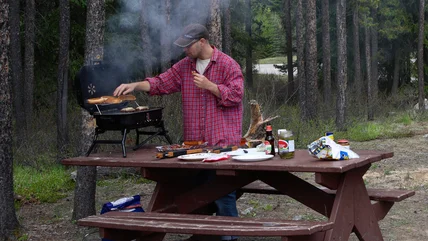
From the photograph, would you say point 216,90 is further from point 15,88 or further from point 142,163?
point 15,88

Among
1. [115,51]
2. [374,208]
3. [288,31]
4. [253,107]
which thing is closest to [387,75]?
[288,31]

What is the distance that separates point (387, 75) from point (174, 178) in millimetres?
29721

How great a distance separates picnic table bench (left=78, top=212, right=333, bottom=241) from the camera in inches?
165

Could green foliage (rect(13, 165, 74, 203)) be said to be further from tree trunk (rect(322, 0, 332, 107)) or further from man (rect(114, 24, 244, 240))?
tree trunk (rect(322, 0, 332, 107))

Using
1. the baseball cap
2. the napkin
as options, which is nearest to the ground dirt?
the napkin

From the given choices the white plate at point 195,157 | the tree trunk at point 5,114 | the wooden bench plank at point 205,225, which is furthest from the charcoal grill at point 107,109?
the tree trunk at point 5,114

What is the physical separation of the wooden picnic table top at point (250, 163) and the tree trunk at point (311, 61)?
14068 mm

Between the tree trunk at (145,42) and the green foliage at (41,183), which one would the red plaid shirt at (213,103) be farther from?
the tree trunk at (145,42)

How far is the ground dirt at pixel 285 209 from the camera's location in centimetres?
664

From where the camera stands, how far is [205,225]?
14.6ft

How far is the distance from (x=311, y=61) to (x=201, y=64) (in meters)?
13.8

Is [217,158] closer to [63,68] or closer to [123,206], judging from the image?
[123,206]

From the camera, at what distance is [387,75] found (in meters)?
33.7

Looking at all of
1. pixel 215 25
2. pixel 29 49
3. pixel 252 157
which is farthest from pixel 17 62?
pixel 252 157
